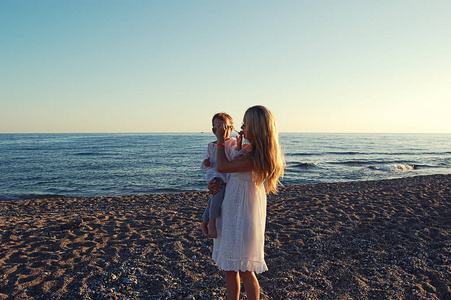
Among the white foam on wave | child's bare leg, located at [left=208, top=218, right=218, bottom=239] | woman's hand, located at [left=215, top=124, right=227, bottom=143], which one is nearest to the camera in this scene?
woman's hand, located at [left=215, top=124, right=227, bottom=143]

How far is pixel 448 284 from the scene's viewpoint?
3613 millimetres

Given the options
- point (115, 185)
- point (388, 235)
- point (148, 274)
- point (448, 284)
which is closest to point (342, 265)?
point (448, 284)

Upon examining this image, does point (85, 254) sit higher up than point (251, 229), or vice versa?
point (251, 229)

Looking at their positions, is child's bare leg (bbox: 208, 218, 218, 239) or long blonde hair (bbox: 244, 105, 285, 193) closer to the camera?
long blonde hair (bbox: 244, 105, 285, 193)

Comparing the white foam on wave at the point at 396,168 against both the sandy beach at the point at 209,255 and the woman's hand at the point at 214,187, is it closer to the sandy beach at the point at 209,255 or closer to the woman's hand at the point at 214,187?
the sandy beach at the point at 209,255

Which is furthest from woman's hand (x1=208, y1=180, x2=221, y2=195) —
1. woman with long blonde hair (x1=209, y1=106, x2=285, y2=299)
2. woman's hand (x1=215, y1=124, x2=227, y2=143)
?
woman's hand (x1=215, y1=124, x2=227, y2=143)

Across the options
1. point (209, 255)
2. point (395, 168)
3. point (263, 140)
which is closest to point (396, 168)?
point (395, 168)

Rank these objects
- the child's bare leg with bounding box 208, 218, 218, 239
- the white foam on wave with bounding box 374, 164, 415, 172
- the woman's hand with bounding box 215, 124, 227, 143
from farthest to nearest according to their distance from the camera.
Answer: the white foam on wave with bounding box 374, 164, 415, 172
the child's bare leg with bounding box 208, 218, 218, 239
the woman's hand with bounding box 215, 124, 227, 143

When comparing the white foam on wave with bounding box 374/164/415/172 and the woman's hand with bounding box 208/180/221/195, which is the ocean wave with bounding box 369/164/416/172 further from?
the woman's hand with bounding box 208/180/221/195

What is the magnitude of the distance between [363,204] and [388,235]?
9.07 ft

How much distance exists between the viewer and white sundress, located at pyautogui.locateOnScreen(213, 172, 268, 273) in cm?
237

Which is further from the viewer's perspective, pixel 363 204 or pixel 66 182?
pixel 66 182

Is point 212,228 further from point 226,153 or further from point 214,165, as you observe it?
point 226,153

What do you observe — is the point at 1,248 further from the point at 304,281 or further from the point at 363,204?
the point at 363,204
